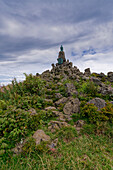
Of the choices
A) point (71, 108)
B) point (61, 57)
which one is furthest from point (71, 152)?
point (61, 57)

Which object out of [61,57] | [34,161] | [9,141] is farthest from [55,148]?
[61,57]

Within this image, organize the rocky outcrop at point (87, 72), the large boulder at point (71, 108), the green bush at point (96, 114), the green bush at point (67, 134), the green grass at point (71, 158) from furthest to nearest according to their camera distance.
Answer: the rocky outcrop at point (87, 72), the large boulder at point (71, 108), the green bush at point (96, 114), the green bush at point (67, 134), the green grass at point (71, 158)

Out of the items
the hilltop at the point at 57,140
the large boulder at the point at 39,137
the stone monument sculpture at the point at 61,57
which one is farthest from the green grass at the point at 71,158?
the stone monument sculpture at the point at 61,57

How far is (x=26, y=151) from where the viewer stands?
3422mm

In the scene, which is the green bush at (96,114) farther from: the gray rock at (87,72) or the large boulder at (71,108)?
the gray rock at (87,72)

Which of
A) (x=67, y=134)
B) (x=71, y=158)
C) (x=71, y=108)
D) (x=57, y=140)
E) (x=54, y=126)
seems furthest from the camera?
(x=71, y=108)

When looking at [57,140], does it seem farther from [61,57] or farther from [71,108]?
[61,57]

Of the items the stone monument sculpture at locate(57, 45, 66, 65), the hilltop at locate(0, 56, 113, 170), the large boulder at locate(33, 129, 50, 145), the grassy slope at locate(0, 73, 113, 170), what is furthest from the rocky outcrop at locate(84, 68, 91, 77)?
the large boulder at locate(33, 129, 50, 145)

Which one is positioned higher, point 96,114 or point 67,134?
point 96,114

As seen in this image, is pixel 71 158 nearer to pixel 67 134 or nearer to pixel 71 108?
pixel 67 134

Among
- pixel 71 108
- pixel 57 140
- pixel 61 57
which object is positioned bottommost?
pixel 57 140

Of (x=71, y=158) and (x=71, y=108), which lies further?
(x=71, y=108)

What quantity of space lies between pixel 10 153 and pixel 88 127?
3.78 metres

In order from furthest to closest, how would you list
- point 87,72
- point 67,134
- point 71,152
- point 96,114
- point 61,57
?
1. point 61,57
2. point 87,72
3. point 96,114
4. point 67,134
5. point 71,152
